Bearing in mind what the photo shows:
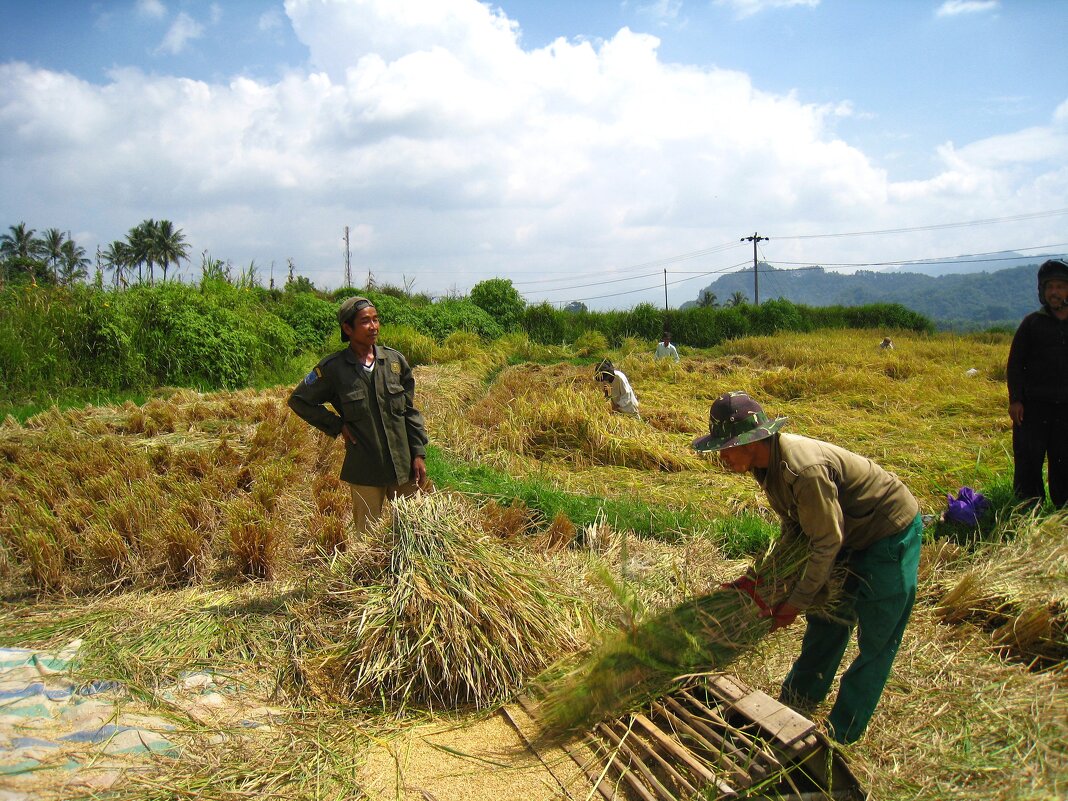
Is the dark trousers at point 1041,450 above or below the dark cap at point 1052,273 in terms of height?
below

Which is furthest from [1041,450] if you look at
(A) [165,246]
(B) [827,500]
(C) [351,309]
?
(A) [165,246]

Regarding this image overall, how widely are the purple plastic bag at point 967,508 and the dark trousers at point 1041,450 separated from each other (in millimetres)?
284

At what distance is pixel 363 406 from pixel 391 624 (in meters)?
1.26

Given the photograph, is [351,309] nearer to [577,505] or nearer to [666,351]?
[577,505]

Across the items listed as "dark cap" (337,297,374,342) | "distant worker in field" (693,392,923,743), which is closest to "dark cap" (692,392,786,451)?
"distant worker in field" (693,392,923,743)

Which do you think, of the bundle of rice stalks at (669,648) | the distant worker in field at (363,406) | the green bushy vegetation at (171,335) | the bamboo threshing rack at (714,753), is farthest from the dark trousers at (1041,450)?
the green bushy vegetation at (171,335)

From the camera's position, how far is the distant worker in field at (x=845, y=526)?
2.34m

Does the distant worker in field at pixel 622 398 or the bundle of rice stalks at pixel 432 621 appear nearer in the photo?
the bundle of rice stalks at pixel 432 621

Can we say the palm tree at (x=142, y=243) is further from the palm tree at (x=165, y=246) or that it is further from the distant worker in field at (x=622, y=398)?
the distant worker in field at (x=622, y=398)

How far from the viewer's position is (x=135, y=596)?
4004 millimetres

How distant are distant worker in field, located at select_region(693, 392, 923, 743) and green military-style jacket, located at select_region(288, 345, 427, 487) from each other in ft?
6.48

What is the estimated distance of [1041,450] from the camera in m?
4.55

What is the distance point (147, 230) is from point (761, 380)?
5749 centimetres

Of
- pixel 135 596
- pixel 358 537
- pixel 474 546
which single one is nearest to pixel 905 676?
pixel 474 546
